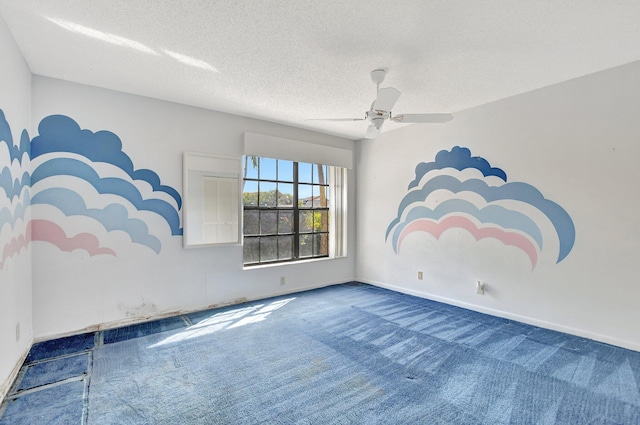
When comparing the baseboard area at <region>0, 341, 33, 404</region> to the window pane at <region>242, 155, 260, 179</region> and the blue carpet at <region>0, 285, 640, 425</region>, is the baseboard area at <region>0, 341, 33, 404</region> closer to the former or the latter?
the blue carpet at <region>0, 285, 640, 425</region>

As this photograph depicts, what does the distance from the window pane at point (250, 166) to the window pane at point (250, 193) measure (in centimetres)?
10

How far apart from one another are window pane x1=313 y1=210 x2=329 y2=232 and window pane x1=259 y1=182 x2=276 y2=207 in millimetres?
855


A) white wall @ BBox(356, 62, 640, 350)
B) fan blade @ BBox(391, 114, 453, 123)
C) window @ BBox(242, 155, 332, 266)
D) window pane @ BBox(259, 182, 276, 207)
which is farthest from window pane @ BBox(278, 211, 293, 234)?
fan blade @ BBox(391, 114, 453, 123)

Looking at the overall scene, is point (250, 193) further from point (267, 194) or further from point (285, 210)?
point (285, 210)

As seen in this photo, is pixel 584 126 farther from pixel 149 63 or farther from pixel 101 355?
pixel 101 355

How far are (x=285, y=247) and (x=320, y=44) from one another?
10.1 ft

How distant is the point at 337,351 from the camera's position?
2766mm

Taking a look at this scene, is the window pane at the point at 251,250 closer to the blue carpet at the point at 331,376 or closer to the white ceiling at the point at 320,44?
the blue carpet at the point at 331,376

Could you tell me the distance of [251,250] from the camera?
4.46 metres

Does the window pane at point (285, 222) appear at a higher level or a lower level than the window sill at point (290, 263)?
higher

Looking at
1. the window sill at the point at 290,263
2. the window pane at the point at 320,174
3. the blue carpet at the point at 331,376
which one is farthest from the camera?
the window pane at the point at 320,174

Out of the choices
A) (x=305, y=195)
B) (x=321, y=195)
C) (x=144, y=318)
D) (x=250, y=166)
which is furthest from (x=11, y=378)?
(x=321, y=195)

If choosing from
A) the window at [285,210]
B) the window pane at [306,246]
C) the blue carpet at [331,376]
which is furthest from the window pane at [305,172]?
the blue carpet at [331,376]

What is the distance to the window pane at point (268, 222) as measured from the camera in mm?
4574
